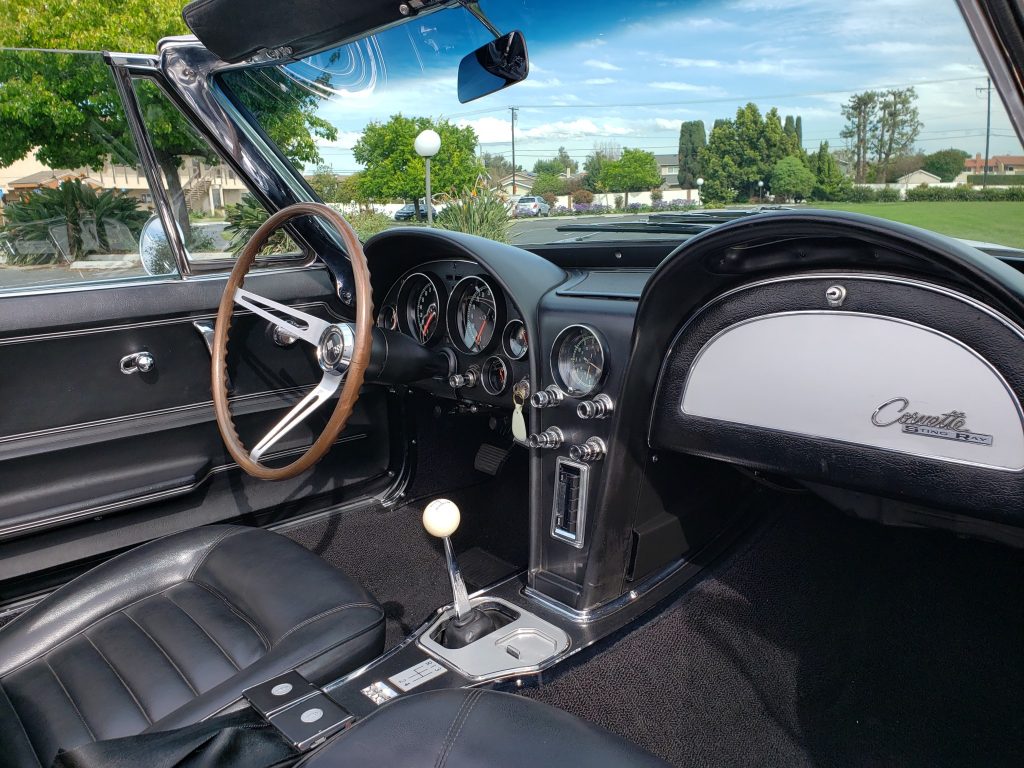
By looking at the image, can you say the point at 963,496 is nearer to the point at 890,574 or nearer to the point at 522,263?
the point at 890,574

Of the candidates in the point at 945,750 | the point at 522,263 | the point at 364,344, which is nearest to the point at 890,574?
the point at 945,750

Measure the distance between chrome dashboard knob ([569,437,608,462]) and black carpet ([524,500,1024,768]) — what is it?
0.45m

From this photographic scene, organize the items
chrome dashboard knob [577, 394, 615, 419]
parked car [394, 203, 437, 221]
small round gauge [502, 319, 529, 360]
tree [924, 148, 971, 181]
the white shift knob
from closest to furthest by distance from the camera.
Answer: tree [924, 148, 971, 181] → the white shift knob → chrome dashboard knob [577, 394, 615, 419] → small round gauge [502, 319, 529, 360] → parked car [394, 203, 437, 221]

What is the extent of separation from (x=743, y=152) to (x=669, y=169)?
9.3 inches

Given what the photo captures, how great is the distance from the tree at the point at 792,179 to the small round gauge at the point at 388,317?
1.44 m

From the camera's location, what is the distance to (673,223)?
2287mm

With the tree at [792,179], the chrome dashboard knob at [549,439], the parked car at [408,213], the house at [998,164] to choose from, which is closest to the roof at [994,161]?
the house at [998,164]

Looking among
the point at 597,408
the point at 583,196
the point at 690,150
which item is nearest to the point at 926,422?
the point at 597,408

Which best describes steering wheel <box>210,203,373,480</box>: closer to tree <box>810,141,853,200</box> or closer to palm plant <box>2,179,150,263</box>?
palm plant <box>2,179,150,263</box>

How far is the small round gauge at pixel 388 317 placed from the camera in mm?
2834

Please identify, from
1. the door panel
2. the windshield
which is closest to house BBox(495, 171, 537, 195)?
the windshield

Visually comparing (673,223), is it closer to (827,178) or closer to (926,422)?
(827,178)

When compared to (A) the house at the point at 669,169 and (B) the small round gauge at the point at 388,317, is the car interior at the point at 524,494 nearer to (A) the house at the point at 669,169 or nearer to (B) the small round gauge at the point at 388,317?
(B) the small round gauge at the point at 388,317

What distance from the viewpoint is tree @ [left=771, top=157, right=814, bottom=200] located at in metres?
1.75
